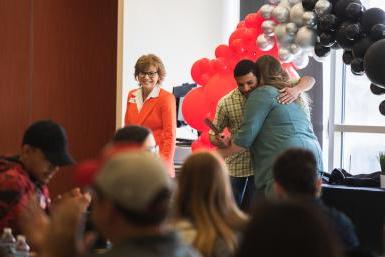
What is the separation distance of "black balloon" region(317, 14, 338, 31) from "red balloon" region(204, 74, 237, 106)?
883 mm

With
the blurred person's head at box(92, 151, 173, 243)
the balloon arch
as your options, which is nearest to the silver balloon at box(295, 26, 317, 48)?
the balloon arch

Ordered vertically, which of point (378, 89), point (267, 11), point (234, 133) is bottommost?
point (234, 133)

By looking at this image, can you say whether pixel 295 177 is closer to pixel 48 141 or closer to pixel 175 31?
pixel 48 141

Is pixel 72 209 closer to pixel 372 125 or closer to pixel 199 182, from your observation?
pixel 199 182

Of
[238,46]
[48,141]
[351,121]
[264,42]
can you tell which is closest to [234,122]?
[264,42]

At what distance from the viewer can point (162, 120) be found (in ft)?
16.7

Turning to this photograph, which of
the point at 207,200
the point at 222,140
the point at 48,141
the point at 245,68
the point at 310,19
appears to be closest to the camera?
the point at 207,200

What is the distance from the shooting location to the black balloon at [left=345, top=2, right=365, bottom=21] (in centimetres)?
475

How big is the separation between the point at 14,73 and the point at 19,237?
14.9 feet

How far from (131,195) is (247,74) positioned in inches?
110

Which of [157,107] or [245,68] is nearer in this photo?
[245,68]

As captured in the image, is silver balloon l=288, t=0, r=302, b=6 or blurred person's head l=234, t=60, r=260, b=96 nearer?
blurred person's head l=234, t=60, r=260, b=96

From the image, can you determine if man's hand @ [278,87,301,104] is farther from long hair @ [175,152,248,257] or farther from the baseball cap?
the baseball cap

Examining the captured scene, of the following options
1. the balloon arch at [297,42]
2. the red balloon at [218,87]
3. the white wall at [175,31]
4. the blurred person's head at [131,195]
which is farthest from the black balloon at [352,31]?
the blurred person's head at [131,195]
